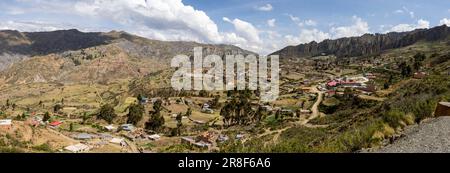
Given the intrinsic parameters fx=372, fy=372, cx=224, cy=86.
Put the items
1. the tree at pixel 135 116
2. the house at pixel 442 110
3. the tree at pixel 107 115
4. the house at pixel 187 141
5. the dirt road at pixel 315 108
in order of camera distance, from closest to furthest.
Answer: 1. the house at pixel 442 110
2. the house at pixel 187 141
3. the dirt road at pixel 315 108
4. the tree at pixel 135 116
5. the tree at pixel 107 115

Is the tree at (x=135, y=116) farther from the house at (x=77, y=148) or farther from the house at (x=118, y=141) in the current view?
the house at (x=77, y=148)

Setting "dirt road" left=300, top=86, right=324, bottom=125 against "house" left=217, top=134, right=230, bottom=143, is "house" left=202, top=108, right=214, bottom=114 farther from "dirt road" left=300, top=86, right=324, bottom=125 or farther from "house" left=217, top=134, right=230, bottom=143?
"house" left=217, top=134, right=230, bottom=143

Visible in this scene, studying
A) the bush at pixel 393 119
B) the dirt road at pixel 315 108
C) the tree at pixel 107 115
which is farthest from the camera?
the tree at pixel 107 115

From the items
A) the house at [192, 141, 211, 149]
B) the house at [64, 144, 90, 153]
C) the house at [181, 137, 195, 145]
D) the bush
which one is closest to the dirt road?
the house at [192, 141, 211, 149]

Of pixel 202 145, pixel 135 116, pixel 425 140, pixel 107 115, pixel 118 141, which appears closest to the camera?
pixel 425 140

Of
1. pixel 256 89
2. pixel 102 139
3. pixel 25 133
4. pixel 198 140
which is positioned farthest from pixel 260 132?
pixel 256 89

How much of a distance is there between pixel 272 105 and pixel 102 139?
55.0 meters

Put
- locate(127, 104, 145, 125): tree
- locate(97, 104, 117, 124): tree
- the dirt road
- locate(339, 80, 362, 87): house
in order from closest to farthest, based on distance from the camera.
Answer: the dirt road
locate(127, 104, 145, 125): tree
locate(97, 104, 117, 124): tree
locate(339, 80, 362, 87): house

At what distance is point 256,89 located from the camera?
149 metres

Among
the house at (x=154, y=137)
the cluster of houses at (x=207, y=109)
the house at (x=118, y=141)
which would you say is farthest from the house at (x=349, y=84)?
the house at (x=118, y=141)

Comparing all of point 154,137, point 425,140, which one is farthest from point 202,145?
point 425,140

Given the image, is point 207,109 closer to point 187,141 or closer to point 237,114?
point 237,114
